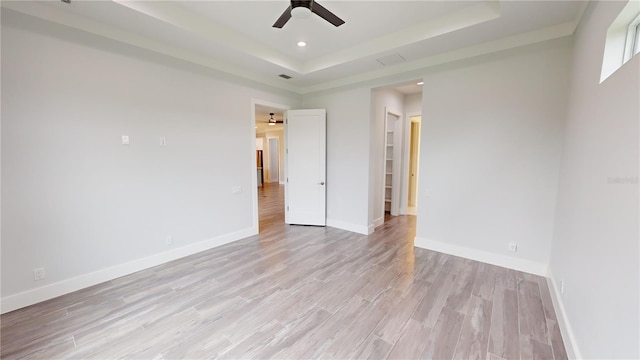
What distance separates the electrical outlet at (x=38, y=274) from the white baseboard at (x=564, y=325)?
14.6 ft

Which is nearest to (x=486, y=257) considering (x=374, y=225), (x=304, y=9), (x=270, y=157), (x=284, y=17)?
(x=374, y=225)

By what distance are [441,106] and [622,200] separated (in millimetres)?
2590

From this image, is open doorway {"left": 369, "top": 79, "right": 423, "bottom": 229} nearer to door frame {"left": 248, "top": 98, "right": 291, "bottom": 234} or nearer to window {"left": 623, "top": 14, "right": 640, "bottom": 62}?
door frame {"left": 248, "top": 98, "right": 291, "bottom": 234}

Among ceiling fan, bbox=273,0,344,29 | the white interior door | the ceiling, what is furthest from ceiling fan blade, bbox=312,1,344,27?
the white interior door

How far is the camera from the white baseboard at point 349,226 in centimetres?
451

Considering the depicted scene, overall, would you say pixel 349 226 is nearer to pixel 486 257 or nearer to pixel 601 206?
pixel 486 257

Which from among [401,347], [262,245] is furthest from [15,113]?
[401,347]

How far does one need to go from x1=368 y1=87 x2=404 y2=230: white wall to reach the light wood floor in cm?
151

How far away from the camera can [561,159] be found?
8.89 feet

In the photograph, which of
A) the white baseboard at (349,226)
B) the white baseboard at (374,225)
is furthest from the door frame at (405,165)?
the white baseboard at (349,226)

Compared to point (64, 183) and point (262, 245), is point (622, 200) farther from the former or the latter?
point (64, 183)

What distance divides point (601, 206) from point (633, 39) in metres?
1.01

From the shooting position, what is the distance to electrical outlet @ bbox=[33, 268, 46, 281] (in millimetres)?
2361

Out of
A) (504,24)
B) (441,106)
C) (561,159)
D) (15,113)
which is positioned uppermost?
(504,24)
